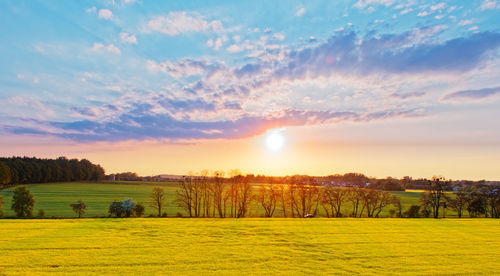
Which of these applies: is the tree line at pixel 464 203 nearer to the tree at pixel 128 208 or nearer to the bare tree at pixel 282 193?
the bare tree at pixel 282 193

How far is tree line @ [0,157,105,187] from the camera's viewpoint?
303 feet

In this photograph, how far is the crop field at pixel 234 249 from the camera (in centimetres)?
1439

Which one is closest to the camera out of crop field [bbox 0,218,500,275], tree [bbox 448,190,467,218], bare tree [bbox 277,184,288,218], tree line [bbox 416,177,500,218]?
crop field [bbox 0,218,500,275]

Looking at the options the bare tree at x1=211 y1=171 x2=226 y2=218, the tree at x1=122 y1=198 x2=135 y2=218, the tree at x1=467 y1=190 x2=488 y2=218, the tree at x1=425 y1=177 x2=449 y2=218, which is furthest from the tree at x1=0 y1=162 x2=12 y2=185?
the tree at x1=467 y1=190 x2=488 y2=218

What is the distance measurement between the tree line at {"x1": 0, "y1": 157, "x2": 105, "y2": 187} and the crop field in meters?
86.0

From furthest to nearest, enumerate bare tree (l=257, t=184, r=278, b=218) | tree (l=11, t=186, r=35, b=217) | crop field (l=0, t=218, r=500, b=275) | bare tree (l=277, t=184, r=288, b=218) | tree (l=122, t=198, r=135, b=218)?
1. bare tree (l=277, t=184, r=288, b=218)
2. bare tree (l=257, t=184, r=278, b=218)
3. tree (l=11, t=186, r=35, b=217)
4. tree (l=122, t=198, r=135, b=218)
5. crop field (l=0, t=218, r=500, b=275)

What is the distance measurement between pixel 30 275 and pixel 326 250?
54.2ft

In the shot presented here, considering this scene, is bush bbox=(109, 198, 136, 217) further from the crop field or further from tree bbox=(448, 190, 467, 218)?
tree bbox=(448, 190, 467, 218)

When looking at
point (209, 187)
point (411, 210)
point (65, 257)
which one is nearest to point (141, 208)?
point (209, 187)

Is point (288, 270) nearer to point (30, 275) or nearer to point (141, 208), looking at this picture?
point (30, 275)

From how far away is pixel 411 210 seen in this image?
5228 centimetres

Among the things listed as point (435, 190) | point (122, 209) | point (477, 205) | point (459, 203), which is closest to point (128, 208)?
point (122, 209)

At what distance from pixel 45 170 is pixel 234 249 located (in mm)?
123303

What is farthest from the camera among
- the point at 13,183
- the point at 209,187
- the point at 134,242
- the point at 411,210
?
the point at 13,183
